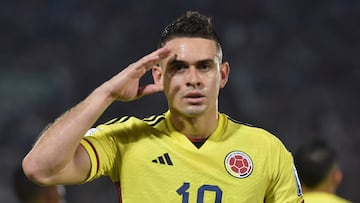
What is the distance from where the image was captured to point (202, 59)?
3.15 meters

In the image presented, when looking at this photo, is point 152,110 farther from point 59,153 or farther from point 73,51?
point 59,153

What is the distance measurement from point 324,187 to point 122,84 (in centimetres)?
183

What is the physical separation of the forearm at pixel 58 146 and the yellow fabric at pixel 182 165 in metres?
0.14

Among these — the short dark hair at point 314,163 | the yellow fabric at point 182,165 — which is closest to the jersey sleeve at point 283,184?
the yellow fabric at point 182,165

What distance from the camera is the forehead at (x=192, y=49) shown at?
3.15 m

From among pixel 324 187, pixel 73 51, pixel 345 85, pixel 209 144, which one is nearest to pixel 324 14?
pixel 345 85

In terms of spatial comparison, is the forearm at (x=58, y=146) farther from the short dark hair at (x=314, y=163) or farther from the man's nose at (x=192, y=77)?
the short dark hair at (x=314, y=163)

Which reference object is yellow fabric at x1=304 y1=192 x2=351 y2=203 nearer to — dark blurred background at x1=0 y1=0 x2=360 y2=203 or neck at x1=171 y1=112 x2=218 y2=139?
neck at x1=171 y1=112 x2=218 y2=139

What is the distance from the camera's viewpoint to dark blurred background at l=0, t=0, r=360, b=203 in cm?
763

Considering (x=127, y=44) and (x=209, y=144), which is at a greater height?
(x=127, y=44)

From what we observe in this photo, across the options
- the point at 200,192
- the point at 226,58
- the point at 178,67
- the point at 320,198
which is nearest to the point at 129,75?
the point at 178,67

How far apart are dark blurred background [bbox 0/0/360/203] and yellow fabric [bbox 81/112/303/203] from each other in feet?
13.7

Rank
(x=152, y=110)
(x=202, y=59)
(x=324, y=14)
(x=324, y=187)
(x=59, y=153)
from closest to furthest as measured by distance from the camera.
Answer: (x=59, y=153) → (x=202, y=59) → (x=324, y=187) → (x=152, y=110) → (x=324, y=14)

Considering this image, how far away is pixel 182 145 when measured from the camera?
3.24 m
